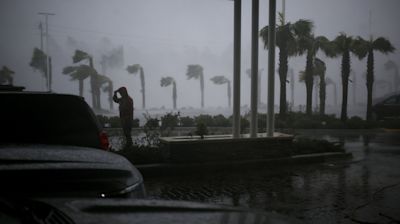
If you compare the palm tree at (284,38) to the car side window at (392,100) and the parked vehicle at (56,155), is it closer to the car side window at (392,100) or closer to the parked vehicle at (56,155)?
the car side window at (392,100)

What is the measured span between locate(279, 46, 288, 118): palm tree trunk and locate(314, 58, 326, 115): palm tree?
4647 mm

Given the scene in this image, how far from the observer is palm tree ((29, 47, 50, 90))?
Result: 18453mm

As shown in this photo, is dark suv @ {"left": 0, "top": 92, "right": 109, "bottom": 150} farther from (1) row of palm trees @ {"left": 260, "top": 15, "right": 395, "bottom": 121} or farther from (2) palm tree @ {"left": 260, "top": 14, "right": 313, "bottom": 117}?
(1) row of palm trees @ {"left": 260, "top": 15, "right": 395, "bottom": 121}

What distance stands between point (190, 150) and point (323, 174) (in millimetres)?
3071

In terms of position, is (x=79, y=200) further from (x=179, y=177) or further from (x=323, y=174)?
(x=323, y=174)

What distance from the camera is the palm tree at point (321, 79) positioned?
29109mm

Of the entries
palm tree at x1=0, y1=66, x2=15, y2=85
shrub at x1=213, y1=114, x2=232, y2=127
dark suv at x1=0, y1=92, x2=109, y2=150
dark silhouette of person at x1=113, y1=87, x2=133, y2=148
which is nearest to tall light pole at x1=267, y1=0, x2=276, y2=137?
dark silhouette of person at x1=113, y1=87, x2=133, y2=148

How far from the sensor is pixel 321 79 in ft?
101

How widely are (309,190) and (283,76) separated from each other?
708 inches

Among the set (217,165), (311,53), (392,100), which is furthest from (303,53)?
(217,165)

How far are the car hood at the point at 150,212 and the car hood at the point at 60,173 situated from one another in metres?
0.70

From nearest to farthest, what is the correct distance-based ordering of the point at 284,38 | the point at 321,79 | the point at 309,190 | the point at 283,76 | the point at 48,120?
the point at 48,120, the point at 309,190, the point at 284,38, the point at 283,76, the point at 321,79

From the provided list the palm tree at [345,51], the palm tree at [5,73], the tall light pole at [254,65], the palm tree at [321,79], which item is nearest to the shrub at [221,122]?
the palm tree at [345,51]

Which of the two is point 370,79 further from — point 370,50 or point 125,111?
point 125,111
